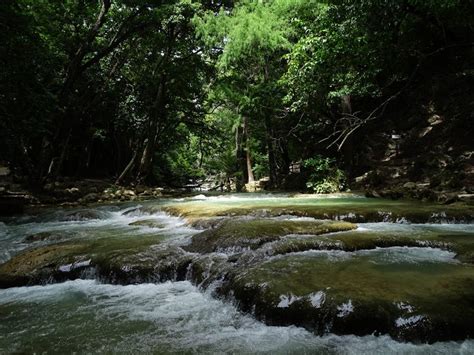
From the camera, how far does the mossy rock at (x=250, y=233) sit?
5797 millimetres

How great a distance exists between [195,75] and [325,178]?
965cm

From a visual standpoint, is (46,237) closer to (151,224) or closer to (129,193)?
(151,224)

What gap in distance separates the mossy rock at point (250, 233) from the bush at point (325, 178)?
28.5 ft

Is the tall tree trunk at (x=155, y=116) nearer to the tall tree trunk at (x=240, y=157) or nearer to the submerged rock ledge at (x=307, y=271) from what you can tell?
the tall tree trunk at (x=240, y=157)

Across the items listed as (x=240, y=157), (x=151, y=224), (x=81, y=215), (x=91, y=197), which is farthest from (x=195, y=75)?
(x=151, y=224)

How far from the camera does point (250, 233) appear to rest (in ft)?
20.0

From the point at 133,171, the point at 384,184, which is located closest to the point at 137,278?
the point at 384,184

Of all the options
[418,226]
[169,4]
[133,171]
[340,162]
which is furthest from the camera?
[133,171]

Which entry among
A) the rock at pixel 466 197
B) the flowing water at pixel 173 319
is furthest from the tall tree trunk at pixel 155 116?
the rock at pixel 466 197

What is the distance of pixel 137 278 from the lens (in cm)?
526

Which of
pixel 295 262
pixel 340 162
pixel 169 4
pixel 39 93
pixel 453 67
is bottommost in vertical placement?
pixel 295 262

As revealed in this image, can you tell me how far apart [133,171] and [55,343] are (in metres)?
19.7

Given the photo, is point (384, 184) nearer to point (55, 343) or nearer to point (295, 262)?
point (295, 262)

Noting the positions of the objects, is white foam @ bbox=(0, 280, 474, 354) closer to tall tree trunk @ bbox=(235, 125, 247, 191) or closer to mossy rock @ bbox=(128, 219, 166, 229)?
mossy rock @ bbox=(128, 219, 166, 229)
